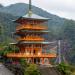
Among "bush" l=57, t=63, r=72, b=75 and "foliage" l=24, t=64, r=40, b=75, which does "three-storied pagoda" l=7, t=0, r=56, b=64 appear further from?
"foliage" l=24, t=64, r=40, b=75

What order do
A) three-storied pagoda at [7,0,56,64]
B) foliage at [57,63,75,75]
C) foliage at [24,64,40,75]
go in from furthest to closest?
three-storied pagoda at [7,0,56,64]
foliage at [57,63,75,75]
foliage at [24,64,40,75]

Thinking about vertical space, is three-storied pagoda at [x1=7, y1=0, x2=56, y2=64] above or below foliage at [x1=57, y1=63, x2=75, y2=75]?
above

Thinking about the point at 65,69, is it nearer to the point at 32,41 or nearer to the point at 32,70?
the point at 32,70

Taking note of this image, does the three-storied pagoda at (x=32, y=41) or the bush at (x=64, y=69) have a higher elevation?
the three-storied pagoda at (x=32, y=41)

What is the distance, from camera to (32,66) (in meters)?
54.8

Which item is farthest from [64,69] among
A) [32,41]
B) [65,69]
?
[32,41]

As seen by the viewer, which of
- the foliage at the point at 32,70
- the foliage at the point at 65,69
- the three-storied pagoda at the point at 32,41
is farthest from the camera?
the three-storied pagoda at the point at 32,41

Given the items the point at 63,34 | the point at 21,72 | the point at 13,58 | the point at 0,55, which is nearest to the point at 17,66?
the point at 21,72

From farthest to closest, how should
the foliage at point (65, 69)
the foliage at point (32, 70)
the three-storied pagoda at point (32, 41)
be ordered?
the three-storied pagoda at point (32, 41) → the foliage at point (65, 69) → the foliage at point (32, 70)

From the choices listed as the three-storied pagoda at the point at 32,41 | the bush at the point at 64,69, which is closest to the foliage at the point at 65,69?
the bush at the point at 64,69

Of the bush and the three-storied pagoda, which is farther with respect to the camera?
the three-storied pagoda

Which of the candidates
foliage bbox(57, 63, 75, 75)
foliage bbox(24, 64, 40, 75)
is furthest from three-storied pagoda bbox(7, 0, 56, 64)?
foliage bbox(24, 64, 40, 75)

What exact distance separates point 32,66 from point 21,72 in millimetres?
2109

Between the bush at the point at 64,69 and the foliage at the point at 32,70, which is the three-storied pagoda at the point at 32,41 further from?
the foliage at the point at 32,70
